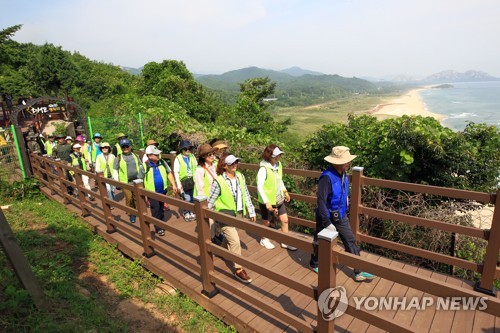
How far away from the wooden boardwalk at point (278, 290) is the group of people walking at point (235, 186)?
0.59 ft

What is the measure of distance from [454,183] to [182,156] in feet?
16.0

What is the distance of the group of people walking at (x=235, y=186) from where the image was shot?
3.48m

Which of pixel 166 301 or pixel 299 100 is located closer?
pixel 166 301

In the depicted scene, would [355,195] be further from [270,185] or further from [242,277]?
[242,277]

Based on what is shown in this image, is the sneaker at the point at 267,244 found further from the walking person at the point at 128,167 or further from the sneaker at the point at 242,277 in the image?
the walking person at the point at 128,167

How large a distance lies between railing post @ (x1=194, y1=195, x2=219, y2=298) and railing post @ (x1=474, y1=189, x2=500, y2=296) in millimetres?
2998

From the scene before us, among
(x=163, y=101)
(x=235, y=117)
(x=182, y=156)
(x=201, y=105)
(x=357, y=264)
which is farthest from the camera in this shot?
(x=201, y=105)

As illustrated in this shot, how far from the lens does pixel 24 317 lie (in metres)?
3.13

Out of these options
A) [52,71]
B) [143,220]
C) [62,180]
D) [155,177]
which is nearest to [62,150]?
[62,180]

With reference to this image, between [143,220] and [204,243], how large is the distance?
1.54m

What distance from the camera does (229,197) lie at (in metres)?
3.86

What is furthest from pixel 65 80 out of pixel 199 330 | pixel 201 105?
pixel 199 330

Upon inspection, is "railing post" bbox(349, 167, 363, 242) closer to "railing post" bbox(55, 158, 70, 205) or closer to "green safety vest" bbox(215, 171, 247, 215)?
"green safety vest" bbox(215, 171, 247, 215)

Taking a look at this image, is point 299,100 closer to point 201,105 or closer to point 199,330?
point 201,105
